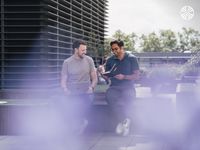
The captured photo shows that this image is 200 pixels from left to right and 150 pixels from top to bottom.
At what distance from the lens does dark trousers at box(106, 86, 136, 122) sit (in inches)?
346

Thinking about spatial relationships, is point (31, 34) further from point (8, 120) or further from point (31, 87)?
point (8, 120)

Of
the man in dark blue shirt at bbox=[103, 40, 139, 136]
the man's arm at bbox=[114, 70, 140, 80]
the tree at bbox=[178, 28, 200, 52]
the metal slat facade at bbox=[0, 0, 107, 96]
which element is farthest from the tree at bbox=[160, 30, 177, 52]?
the man's arm at bbox=[114, 70, 140, 80]

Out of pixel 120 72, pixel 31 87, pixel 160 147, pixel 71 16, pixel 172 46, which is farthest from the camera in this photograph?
pixel 172 46

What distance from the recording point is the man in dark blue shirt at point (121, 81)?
8734mm

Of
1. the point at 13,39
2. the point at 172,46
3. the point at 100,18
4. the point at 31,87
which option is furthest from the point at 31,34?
the point at 172,46

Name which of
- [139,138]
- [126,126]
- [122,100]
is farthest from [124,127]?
[122,100]

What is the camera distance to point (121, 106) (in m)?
8.82

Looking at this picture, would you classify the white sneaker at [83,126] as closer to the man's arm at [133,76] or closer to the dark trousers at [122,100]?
the dark trousers at [122,100]

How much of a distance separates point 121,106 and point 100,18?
1014 inches

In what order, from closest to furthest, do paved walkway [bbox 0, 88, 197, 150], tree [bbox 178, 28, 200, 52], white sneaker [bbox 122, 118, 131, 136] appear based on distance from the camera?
1. paved walkway [bbox 0, 88, 197, 150]
2. white sneaker [bbox 122, 118, 131, 136]
3. tree [bbox 178, 28, 200, 52]

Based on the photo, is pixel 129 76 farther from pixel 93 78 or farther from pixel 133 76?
pixel 93 78

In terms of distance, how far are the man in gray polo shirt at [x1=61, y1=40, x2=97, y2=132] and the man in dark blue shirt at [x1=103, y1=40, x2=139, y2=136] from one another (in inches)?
14.0

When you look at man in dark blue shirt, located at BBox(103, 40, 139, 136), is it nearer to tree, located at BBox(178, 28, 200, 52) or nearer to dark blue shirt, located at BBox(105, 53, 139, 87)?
dark blue shirt, located at BBox(105, 53, 139, 87)

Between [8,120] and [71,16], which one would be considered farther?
[71,16]
